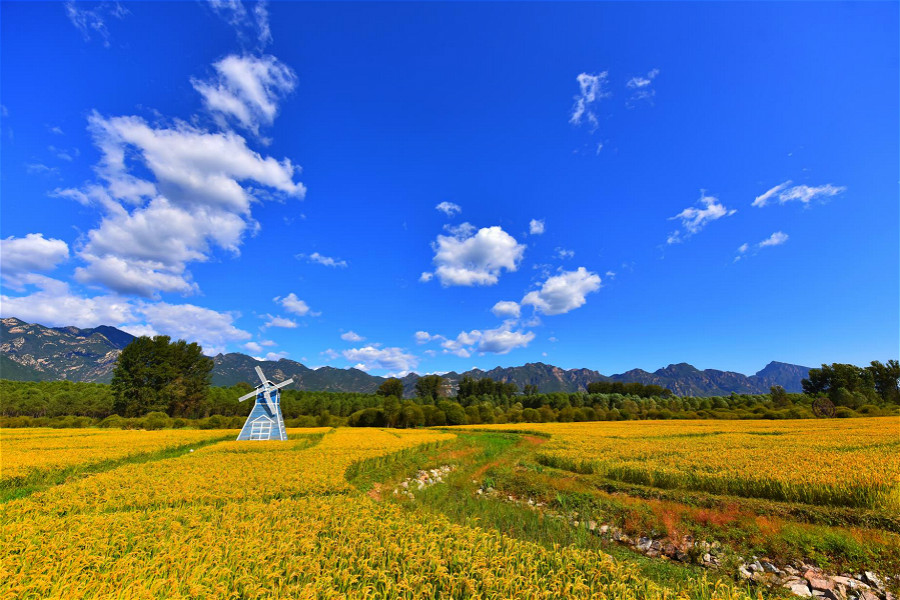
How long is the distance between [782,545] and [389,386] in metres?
91.5

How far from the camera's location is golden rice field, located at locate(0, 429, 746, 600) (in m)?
4.91

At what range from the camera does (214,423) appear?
153ft

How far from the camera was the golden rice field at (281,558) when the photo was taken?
491cm

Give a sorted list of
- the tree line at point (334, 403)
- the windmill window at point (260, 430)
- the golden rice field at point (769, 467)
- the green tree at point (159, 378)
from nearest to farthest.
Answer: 1. the golden rice field at point (769, 467)
2. the windmill window at point (260, 430)
3. the tree line at point (334, 403)
4. the green tree at point (159, 378)

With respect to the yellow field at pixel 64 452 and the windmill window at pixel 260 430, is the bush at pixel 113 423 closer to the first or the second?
the yellow field at pixel 64 452

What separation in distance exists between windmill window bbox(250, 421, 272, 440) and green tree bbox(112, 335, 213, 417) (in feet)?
140

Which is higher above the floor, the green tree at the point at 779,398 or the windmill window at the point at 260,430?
the green tree at the point at 779,398

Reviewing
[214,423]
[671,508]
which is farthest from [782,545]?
→ [214,423]

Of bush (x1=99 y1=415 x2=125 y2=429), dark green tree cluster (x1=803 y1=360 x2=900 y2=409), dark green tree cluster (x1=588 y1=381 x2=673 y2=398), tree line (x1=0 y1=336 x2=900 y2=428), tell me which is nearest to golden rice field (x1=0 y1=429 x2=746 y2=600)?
bush (x1=99 y1=415 x2=125 y2=429)

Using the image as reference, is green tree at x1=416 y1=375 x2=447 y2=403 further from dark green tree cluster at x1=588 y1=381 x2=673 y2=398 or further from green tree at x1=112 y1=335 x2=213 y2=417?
green tree at x1=112 y1=335 x2=213 y2=417

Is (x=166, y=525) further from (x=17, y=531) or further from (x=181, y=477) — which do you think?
(x=181, y=477)

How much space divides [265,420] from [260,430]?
91cm

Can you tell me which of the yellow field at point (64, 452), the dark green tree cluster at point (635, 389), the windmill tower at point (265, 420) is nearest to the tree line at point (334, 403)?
the dark green tree cluster at point (635, 389)

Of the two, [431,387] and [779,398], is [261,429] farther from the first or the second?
[779,398]
